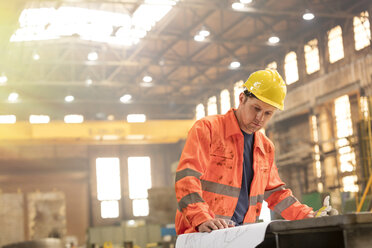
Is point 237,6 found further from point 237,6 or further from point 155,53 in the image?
point 155,53

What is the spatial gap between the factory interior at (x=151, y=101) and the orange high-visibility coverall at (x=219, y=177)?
426 inches

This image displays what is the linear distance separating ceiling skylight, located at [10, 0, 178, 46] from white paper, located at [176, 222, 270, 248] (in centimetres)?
2092

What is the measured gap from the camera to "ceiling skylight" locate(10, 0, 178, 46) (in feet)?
80.2

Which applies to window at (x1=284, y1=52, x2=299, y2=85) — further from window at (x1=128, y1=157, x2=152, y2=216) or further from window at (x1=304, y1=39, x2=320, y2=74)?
window at (x1=128, y1=157, x2=152, y2=216)

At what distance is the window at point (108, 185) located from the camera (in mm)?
35938

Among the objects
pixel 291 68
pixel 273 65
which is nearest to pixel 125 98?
pixel 273 65

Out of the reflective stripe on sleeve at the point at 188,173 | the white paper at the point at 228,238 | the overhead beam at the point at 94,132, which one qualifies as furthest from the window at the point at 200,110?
the white paper at the point at 228,238

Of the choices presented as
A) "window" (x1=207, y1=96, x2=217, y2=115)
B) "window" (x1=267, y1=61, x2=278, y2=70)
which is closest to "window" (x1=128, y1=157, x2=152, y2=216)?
"window" (x1=207, y1=96, x2=217, y2=115)

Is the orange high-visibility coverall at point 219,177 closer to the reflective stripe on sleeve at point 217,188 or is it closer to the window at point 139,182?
the reflective stripe on sleeve at point 217,188

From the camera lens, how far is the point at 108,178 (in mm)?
36594

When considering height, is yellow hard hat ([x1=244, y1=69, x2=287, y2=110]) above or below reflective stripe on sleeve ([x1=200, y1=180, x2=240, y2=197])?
above

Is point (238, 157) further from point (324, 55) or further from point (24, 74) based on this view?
point (24, 74)

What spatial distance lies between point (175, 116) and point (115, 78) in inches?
243

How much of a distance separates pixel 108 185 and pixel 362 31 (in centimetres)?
2025
